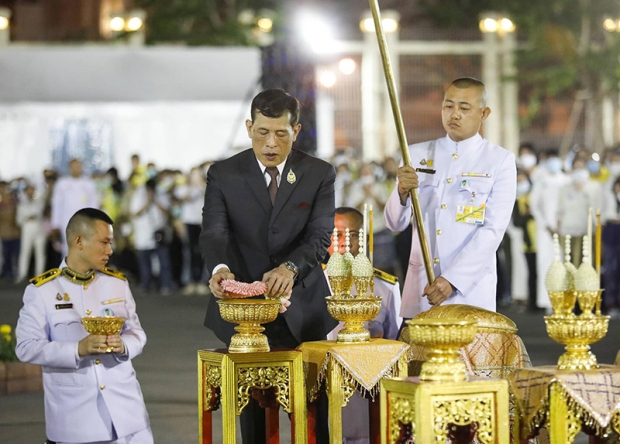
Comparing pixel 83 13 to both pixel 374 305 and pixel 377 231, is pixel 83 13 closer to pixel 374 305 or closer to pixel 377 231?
pixel 377 231

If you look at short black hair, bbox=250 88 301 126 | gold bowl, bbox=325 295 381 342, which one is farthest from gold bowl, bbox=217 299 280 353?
short black hair, bbox=250 88 301 126

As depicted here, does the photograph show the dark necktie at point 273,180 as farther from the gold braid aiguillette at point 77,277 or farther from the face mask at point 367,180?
the face mask at point 367,180

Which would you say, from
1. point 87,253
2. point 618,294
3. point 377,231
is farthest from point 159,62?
point 87,253

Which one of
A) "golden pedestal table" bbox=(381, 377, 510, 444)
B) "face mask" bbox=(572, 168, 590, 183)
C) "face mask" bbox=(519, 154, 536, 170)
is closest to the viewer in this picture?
"golden pedestal table" bbox=(381, 377, 510, 444)

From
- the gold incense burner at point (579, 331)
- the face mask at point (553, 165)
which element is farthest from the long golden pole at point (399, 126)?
the face mask at point (553, 165)

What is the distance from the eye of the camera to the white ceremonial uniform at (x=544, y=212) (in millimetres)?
13836

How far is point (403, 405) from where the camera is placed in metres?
4.33

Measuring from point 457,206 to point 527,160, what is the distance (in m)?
9.84

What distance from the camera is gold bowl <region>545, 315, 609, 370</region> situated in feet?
14.8

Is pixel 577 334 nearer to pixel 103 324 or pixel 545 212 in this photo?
pixel 103 324

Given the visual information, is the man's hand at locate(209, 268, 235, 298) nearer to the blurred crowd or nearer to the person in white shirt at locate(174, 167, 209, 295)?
the blurred crowd

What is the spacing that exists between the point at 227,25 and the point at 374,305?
965 inches

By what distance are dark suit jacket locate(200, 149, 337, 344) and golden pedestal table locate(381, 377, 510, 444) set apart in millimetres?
1057

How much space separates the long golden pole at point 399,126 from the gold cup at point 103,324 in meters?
1.49
